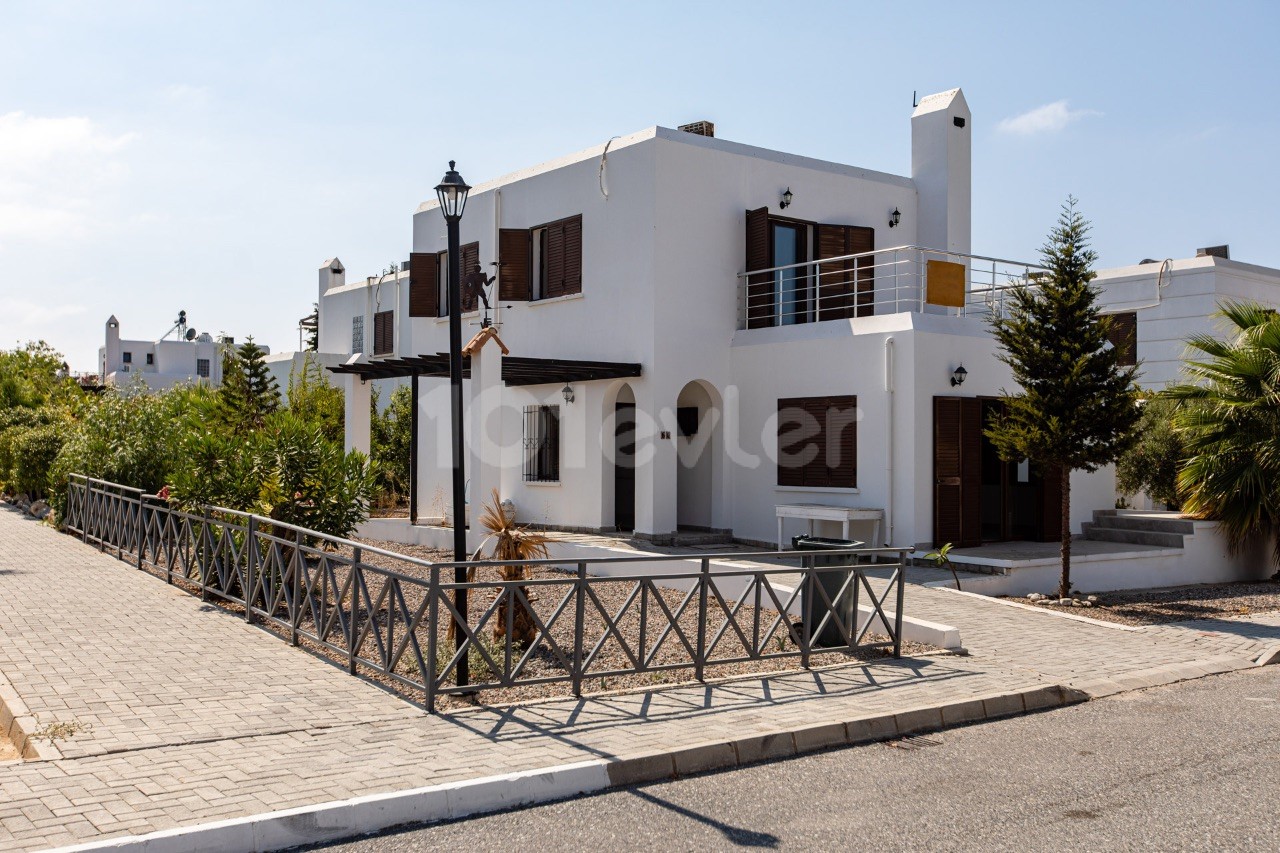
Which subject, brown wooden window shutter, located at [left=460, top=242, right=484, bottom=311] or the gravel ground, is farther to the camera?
brown wooden window shutter, located at [left=460, top=242, right=484, bottom=311]

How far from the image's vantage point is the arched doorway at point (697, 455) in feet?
58.5

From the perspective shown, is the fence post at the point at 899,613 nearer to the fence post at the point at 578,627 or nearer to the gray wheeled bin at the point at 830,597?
the gray wheeled bin at the point at 830,597

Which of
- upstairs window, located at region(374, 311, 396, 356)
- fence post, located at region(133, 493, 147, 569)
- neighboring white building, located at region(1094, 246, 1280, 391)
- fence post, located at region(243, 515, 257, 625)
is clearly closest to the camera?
fence post, located at region(243, 515, 257, 625)

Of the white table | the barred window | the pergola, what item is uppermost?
the pergola

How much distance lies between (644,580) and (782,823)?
3007 mm

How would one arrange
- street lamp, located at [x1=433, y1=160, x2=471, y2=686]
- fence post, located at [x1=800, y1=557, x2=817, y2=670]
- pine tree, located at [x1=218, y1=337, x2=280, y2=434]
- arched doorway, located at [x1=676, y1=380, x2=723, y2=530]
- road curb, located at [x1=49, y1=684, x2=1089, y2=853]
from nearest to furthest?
1. road curb, located at [x1=49, y1=684, x2=1089, y2=853]
2. street lamp, located at [x1=433, y1=160, x2=471, y2=686]
3. fence post, located at [x1=800, y1=557, x2=817, y2=670]
4. arched doorway, located at [x1=676, y1=380, x2=723, y2=530]
5. pine tree, located at [x1=218, y1=337, x2=280, y2=434]

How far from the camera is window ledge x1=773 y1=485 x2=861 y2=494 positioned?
51.5ft

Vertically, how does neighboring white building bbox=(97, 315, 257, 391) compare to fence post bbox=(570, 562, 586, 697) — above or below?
above

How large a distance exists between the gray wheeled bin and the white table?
485cm

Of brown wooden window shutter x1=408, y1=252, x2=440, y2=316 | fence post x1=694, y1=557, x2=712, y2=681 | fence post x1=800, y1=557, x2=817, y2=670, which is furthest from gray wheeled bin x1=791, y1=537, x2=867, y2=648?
brown wooden window shutter x1=408, y1=252, x2=440, y2=316

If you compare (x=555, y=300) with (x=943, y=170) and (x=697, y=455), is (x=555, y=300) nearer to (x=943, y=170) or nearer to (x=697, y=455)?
(x=697, y=455)

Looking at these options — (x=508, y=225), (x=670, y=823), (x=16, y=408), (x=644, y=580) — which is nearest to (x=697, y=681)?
(x=644, y=580)

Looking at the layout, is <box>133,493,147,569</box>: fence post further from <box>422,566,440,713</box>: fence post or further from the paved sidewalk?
<box>422,566,440,713</box>: fence post

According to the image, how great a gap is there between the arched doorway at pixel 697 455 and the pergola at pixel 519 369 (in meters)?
1.80
